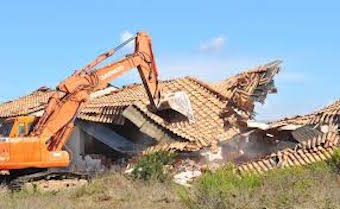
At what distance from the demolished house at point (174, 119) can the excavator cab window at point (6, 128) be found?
18.9 ft

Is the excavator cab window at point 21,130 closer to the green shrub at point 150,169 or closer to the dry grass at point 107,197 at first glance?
the dry grass at point 107,197

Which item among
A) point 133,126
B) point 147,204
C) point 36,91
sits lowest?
point 147,204

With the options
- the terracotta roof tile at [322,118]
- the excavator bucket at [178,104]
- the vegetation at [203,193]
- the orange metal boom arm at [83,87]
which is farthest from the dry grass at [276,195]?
the excavator bucket at [178,104]

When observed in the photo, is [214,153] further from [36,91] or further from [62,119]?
[36,91]

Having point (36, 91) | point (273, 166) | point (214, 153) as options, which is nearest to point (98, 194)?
point (273, 166)

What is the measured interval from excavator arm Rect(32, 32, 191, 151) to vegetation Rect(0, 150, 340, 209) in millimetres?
2625

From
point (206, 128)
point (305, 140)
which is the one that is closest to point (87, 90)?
point (206, 128)

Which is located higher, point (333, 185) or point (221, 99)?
point (221, 99)

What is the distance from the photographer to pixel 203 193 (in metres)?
11.6

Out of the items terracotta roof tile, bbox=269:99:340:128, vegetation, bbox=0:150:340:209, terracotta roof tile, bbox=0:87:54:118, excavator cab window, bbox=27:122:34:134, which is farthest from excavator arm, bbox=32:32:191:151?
terracotta roof tile, bbox=0:87:54:118

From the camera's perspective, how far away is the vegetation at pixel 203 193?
11.2 metres

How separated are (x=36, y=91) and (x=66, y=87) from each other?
19.8 m

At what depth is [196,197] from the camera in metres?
11.8

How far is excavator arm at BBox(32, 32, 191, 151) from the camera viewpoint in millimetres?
20484
